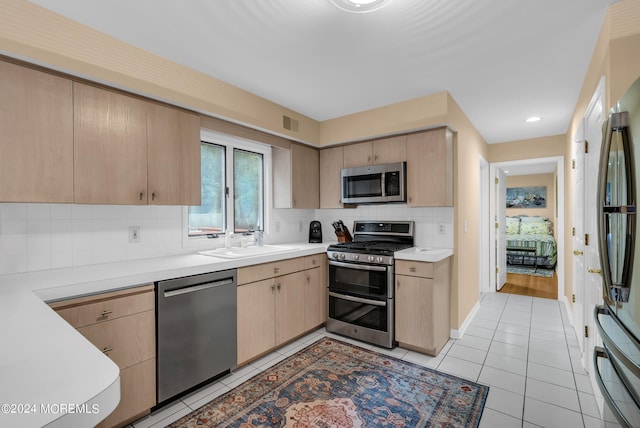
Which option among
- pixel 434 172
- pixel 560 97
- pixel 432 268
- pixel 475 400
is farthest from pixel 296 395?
pixel 560 97

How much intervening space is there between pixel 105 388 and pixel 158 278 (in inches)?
53.9

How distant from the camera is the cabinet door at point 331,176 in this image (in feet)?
12.0

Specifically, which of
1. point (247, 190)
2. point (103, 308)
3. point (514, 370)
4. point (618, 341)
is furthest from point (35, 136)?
point (514, 370)

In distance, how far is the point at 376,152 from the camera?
3365 millimetres

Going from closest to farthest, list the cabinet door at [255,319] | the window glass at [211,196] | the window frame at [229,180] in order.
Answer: the cabinet door at [255,319] < the window frame at [229,180] < the window glass at [211,196]

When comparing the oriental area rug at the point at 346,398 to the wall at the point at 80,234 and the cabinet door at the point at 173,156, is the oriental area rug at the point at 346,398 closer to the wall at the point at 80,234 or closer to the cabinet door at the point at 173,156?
the wall at the point at 80,234

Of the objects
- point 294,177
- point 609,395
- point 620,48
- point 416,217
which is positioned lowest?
point 609,395

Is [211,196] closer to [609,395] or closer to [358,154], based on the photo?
[358,154]

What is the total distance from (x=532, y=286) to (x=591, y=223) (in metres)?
3.67

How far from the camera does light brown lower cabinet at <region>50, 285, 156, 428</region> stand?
63.9 inches

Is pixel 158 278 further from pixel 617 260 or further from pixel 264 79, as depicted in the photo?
pixel 617 260

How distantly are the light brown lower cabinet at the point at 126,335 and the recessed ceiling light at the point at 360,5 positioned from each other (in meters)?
1.98

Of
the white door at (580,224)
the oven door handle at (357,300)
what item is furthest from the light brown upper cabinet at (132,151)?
the white door at (580,224)

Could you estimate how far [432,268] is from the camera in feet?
8.73
